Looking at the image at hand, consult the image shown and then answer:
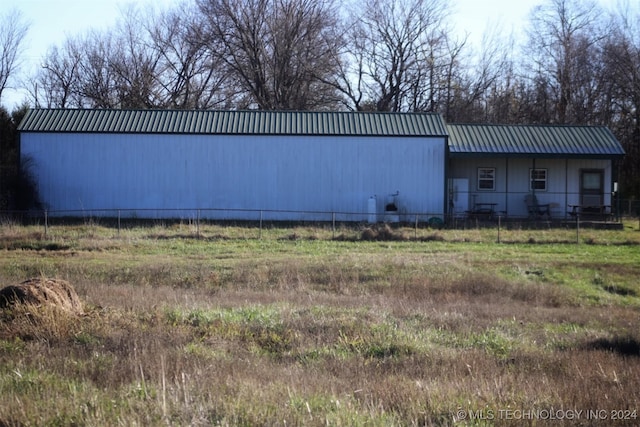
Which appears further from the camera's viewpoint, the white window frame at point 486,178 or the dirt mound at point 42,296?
the white window frame at point 486,178

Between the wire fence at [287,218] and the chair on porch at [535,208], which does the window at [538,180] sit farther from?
the wire fence at [287,218]

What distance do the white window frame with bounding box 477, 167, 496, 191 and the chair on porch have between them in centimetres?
187

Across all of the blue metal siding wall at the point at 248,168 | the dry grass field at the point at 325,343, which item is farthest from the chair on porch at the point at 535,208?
the dry grass field at the point at 325,343

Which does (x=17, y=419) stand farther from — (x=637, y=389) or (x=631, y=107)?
(x=631, y=107)

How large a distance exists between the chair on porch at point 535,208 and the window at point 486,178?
185 centimetres

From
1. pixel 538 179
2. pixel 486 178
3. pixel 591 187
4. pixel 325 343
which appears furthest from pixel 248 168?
pixel 325 343

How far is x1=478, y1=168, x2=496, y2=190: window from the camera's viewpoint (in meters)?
34.7

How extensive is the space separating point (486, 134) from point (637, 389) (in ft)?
93.9

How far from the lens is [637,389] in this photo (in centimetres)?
716

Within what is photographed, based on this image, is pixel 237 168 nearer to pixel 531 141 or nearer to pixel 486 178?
pixel 486 178

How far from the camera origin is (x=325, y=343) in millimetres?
9375

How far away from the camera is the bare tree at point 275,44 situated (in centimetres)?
4862

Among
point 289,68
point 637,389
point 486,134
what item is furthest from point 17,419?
point 289,68

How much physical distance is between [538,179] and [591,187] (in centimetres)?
264
